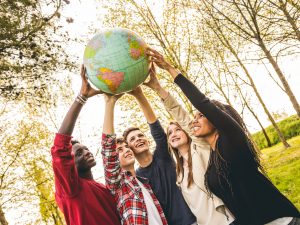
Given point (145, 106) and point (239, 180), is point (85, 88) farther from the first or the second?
point (239, 180)

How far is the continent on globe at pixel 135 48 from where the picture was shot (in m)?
3.15

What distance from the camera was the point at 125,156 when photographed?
3.54 metres

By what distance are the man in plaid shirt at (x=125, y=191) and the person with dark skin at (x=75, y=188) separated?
136 mm

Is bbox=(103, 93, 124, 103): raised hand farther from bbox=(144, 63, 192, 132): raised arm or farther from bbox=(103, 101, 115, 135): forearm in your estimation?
bbox=(144, 63, 192, 132): raised arm

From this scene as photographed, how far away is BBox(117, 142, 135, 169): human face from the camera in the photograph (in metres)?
3.50

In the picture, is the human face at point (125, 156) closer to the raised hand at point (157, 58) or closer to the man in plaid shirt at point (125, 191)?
the man in plaid shirt at point (125, 191)

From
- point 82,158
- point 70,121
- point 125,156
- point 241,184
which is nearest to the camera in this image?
point 241,184

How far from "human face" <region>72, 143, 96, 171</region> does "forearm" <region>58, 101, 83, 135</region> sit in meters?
0.62

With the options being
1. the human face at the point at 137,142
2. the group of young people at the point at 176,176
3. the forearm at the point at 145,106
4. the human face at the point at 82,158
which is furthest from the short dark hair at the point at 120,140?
the forearm at the point at 145,106

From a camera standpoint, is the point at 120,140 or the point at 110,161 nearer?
the point at 110,161

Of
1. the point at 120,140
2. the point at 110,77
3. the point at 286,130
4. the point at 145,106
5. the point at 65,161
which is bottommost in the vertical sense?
the point at 286,130

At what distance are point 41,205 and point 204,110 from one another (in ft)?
61.3

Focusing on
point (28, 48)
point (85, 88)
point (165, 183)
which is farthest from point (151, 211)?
point (28, 48)

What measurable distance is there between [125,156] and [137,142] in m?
0.27
